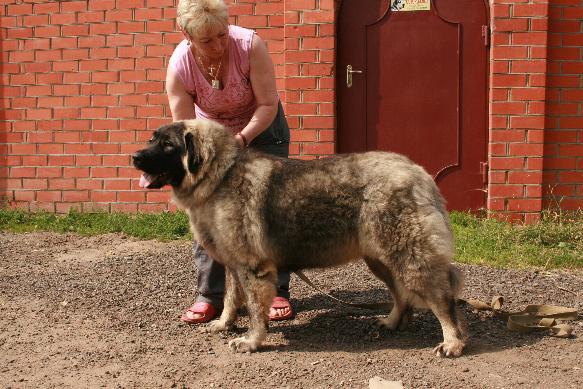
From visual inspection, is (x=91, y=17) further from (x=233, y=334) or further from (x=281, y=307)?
(x=233, y=334)

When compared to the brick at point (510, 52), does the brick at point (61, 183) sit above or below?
below

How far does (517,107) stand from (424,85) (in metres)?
1.10

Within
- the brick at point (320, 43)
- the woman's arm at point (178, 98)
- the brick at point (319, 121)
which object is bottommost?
the brick at point (319, 121)

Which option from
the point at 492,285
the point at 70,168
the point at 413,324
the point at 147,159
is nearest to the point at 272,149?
the point at 147,159

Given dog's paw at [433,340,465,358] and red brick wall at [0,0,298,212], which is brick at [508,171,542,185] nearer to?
red brick wall at [0,0,298,212]

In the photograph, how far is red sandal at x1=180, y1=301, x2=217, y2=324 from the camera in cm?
530

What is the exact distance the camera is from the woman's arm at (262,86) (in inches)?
203

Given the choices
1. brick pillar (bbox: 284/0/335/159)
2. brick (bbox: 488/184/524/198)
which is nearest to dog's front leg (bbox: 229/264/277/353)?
brick pillar (bbox: 284/0/335/159)

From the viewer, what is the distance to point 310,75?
8.39m

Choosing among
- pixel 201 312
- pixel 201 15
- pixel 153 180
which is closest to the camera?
pixel 153 180

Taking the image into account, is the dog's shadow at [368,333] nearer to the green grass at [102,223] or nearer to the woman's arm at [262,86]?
the woman's arm at [262,86]

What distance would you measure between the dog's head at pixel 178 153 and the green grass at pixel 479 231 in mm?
3211

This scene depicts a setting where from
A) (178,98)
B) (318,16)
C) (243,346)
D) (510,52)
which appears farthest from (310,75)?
(243,346)

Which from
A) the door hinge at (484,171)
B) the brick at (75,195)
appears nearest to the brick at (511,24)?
the door hinge at (484,171)
